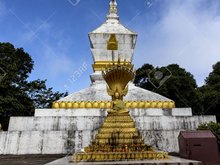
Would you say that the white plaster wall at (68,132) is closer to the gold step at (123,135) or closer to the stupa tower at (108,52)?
the stupa tower at (108,52)

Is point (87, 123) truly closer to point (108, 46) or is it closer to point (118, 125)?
point (118, 125)

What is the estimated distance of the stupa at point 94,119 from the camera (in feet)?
29.8

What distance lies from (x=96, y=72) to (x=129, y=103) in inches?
122

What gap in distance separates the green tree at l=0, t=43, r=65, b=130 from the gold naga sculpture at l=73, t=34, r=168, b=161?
1143 centimetres

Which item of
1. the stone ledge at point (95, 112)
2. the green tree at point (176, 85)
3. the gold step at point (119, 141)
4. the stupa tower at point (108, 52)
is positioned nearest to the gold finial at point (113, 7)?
the stupa tower at point (108, 52)

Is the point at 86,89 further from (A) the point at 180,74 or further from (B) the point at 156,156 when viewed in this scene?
(A) the point at 180,74

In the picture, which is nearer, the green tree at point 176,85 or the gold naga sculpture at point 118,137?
the gold naga sculpture at point 118,137

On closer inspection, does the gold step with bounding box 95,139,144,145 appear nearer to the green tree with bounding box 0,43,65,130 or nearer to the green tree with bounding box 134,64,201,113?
the green tree with bounding box 0,43,65,130

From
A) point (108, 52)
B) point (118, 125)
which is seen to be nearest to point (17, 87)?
point (108, 52)

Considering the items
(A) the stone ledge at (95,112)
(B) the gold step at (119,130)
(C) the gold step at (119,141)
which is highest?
(A) the stone ledge at (95,112)

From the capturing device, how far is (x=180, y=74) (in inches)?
1009

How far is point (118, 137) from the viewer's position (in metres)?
5.76

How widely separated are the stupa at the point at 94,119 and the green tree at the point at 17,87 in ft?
21.4

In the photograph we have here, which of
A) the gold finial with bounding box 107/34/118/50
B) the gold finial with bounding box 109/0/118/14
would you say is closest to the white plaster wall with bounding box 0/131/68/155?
the gold finial with bounding box 107/34/118/50
